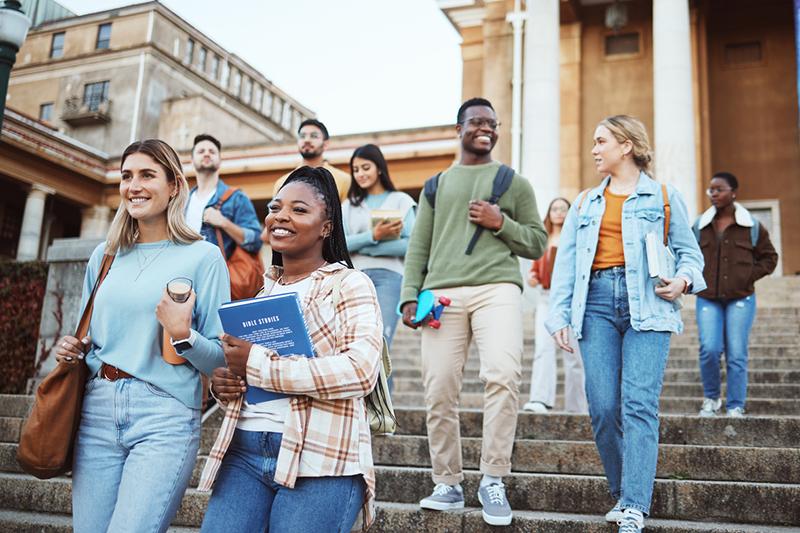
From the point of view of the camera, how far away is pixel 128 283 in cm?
277

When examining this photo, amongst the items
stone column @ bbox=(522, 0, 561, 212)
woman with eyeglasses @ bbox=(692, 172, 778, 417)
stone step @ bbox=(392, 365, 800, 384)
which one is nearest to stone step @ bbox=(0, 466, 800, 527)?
woman with eyeglasses @ bbox=(692, 172, 778, 417)

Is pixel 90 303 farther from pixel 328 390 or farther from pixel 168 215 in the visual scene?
pixel 328 390

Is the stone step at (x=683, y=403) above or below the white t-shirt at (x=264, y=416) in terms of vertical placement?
above

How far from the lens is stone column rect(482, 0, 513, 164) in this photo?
21141mm

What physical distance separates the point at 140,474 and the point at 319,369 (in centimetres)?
79

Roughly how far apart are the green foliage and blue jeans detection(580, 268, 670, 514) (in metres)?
6.38

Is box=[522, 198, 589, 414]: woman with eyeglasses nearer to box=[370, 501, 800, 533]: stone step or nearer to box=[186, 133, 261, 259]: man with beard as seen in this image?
box=[186, 133, 261, 259]: man with beard

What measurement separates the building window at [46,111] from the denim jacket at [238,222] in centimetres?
3860

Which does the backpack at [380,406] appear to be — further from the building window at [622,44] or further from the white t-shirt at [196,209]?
the building window at [622,44]

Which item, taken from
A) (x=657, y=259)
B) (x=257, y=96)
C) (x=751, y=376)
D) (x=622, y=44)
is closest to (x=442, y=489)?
(x=657, y=259)

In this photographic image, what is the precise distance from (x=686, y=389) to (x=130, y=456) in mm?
6297

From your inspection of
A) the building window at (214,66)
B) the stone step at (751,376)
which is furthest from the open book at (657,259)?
the building window at (214,66)

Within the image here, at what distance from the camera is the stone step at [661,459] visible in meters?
4.52

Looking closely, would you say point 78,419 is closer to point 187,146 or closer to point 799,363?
point 799,363
